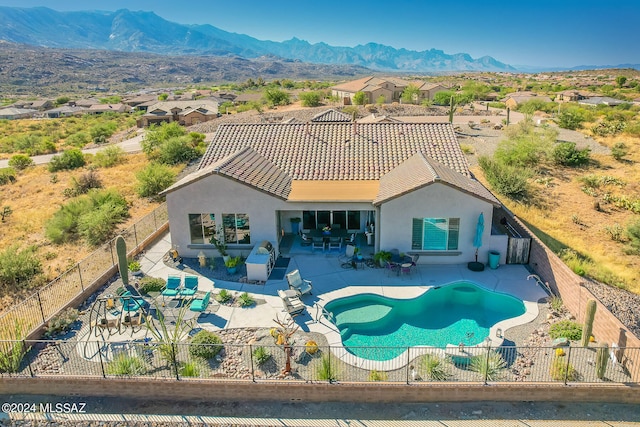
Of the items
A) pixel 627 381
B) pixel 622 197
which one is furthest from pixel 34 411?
pixel 622 197

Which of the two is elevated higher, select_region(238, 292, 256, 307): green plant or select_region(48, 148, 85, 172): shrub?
select_region(48, 148, 85, 172): shrub

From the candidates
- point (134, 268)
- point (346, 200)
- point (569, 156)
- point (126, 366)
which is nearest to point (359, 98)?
point (569, 156)

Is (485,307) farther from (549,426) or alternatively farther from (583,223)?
(583,223)

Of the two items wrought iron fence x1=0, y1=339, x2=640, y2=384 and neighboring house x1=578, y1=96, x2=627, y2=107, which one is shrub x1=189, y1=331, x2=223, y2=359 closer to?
wrought iron fence x1=0, y1=339, x2=640, y2=384

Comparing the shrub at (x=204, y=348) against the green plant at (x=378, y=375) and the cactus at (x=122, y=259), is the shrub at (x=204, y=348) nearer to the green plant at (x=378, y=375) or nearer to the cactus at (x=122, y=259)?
the green plant at (x=378, y=375)

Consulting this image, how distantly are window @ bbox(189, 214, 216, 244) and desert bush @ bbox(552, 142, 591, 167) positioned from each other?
1348 inches

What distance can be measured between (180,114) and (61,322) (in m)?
81.6

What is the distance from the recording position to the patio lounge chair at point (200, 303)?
1755 centimetres

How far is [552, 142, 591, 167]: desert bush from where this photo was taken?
4144 centimetres

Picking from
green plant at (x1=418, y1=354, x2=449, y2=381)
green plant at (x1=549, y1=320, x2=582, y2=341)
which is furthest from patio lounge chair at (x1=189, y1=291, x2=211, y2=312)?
green plant at (x1=549, y1=320, x2=582, y2=341)

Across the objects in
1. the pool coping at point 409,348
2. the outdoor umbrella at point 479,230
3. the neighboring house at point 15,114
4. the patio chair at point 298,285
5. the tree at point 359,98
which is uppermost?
the tree at point 359,98

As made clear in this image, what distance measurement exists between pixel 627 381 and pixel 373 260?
442 inches

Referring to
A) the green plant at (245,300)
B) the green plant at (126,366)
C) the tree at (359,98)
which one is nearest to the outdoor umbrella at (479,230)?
the green plant at (245,300)

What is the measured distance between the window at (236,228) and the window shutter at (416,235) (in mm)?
8145
